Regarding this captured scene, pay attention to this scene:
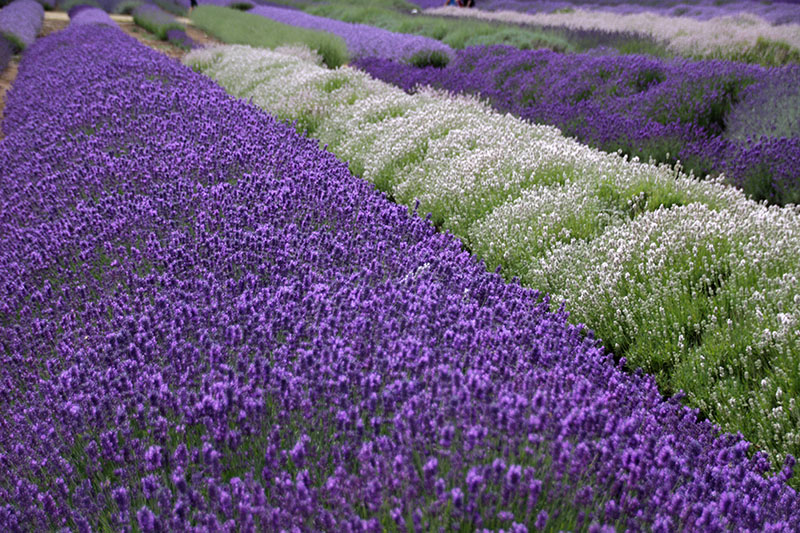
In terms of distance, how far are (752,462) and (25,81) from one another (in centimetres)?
876

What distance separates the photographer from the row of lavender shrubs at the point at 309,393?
4.71 feet

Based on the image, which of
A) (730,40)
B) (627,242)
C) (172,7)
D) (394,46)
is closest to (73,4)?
(172,7)

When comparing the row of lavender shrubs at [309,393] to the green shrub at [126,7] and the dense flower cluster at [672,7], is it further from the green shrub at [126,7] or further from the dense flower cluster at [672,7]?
the green shrub at [126,7]

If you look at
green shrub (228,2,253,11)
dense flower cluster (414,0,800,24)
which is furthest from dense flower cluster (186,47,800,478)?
green shrub (228,2,253,11)

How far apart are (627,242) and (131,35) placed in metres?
16.2

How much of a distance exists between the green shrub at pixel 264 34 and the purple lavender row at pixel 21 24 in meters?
4.04

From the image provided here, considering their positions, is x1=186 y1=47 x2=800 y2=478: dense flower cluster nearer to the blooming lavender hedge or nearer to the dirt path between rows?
the dirt path between rows

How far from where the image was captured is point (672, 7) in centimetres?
1758

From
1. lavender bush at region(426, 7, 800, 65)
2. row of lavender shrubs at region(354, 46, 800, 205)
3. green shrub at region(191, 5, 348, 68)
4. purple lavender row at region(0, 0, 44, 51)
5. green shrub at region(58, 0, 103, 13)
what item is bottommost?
green shrub at region(58, 0, 103, 13)

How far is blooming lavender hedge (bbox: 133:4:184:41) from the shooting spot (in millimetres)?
15555

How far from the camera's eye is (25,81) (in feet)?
25.6

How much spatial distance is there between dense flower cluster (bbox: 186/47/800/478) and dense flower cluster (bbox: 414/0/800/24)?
10.2 metres

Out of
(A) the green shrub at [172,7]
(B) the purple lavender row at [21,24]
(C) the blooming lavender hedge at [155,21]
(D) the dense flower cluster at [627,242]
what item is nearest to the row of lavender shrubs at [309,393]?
(D) the dense flower cluster at [627,242]

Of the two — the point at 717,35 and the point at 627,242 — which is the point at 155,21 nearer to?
the point at 717,35
